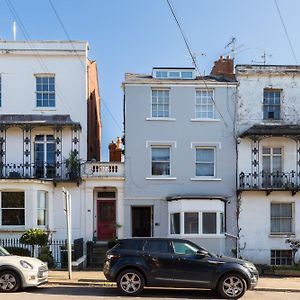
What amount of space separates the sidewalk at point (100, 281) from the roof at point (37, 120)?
8.11 metres

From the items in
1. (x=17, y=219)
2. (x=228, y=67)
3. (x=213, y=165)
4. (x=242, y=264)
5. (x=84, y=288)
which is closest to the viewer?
(x=242, y=264)

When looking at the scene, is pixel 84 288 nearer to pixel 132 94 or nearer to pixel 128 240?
pixel 128 240

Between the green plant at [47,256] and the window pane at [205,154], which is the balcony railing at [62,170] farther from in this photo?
the green plant at [47,256]

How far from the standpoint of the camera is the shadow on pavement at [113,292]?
50.7 ft

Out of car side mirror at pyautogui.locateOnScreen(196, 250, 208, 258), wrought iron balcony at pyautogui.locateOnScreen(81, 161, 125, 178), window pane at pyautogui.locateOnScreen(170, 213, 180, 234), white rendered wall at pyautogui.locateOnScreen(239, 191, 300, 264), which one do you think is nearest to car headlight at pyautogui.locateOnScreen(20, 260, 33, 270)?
car side mirror at pyautogui.locateOnScreen(196, 250, 208, 258)

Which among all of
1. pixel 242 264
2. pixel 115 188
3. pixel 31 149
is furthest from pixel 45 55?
pixel 242 264

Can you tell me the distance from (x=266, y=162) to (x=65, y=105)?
1061 centimetres

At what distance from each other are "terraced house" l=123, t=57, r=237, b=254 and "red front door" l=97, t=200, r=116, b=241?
41.0 inches

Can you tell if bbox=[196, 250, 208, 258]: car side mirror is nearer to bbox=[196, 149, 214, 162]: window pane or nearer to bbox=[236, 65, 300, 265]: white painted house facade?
bbox=[236, 65, 300, 265]: white painted house facade

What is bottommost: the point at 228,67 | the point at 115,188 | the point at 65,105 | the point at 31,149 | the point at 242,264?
the point at 242,264

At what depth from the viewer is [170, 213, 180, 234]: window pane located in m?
26.0

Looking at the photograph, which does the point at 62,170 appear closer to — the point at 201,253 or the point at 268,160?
the point at 268,160

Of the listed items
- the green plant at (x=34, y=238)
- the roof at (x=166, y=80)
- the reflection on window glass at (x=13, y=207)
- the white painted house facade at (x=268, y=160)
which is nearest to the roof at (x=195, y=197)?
the white painted house facade at (x=268, y=160)

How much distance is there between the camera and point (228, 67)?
29766mm
